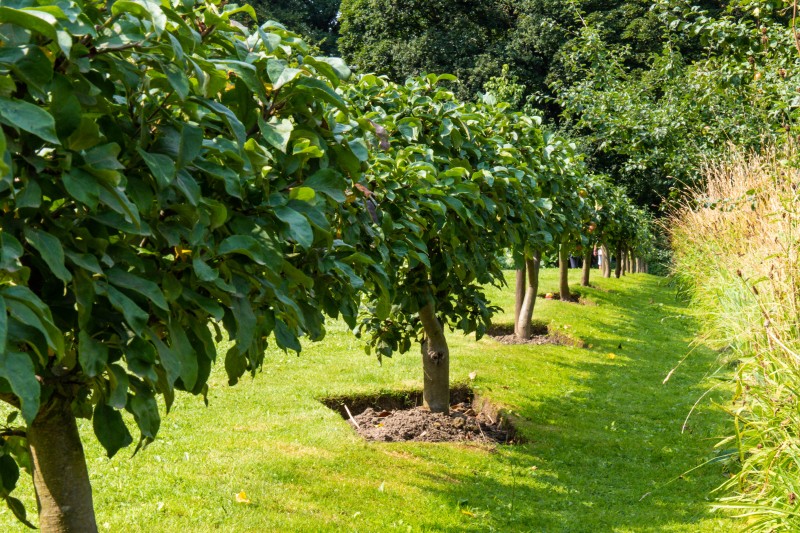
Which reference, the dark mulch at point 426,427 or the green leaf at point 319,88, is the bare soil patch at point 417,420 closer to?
the dark mulch at point 426,427

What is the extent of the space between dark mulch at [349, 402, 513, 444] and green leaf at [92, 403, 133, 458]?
15.4 ft

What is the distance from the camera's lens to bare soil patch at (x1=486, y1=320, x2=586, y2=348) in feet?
39.1

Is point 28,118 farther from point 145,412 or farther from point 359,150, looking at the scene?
point 359,150

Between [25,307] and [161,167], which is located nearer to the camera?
[25,307]

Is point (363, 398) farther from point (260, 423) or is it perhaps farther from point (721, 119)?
point (721, 119)

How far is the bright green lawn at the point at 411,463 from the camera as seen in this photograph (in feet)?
15.6

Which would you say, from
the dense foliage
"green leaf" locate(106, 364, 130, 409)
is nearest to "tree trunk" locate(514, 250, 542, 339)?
"green leaf" locate(106, 364, 130, 409)

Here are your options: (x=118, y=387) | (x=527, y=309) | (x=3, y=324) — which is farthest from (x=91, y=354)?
(x=527, y=309)

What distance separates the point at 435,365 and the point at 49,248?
5630 millimetres

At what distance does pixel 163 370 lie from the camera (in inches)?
83.0

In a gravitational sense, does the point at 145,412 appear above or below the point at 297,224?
below

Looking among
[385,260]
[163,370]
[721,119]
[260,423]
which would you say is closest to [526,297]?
[721,119]

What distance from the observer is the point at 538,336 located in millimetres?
12461

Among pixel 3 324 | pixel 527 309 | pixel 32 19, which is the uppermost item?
pixel 32 19
